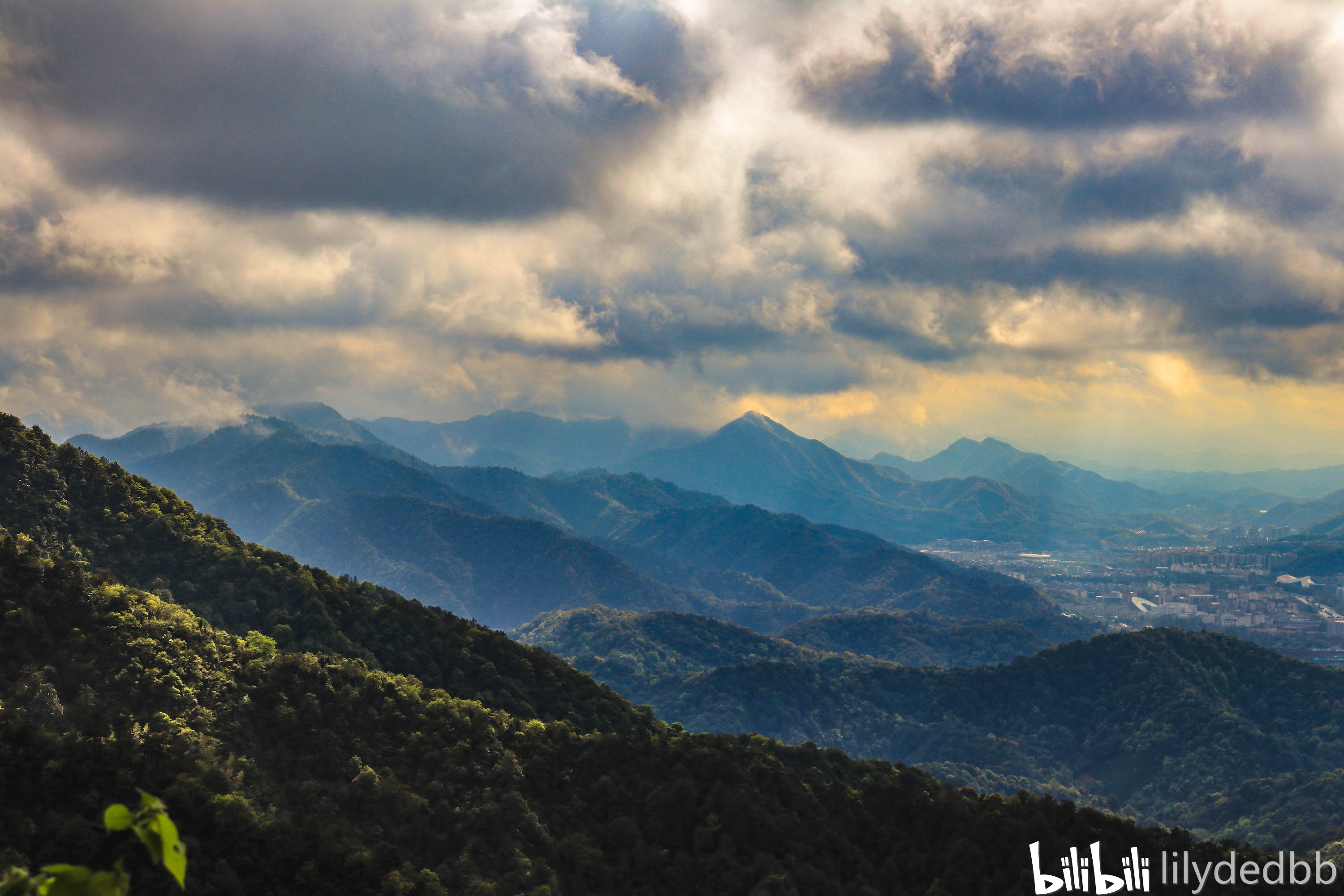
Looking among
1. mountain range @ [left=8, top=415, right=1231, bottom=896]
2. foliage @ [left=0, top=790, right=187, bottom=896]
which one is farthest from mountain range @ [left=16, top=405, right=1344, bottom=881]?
foliage @ [left=0, top=790, right=187, bottom=896]

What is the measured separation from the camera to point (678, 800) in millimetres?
85125

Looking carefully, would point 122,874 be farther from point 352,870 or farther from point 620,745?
point 620,745

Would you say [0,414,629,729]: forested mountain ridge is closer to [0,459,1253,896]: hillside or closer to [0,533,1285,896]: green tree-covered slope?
[0,459,1253,896]: hillside

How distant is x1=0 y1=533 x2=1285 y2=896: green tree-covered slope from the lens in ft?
194

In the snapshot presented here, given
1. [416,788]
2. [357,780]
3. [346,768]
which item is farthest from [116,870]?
[416,788]

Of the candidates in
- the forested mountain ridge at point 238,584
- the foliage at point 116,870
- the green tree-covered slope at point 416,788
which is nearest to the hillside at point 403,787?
the green tree-covered slope at point 416,788

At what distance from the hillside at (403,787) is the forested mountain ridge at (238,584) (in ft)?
17.1

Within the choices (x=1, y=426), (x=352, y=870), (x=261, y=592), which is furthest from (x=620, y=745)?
(x=1, y=426)

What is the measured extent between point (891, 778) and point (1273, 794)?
135863 mm

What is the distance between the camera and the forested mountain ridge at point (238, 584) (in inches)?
4077

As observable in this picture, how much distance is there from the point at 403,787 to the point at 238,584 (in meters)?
46.2

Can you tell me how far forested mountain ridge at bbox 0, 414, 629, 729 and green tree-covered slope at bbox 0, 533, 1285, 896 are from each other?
11810 mm

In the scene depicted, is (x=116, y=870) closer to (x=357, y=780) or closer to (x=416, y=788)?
(x=357, y=780)

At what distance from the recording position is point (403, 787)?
76125 millimetres
